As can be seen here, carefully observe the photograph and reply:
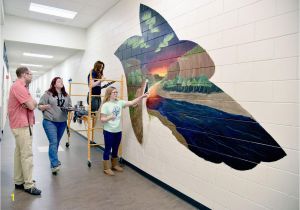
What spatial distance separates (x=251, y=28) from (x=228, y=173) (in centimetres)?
135

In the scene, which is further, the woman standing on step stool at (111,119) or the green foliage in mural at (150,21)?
the woman standing on step stool at (111,119)

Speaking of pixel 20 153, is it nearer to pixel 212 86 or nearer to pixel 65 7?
pixel 212 86

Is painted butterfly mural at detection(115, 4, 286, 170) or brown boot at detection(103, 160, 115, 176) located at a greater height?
painted butterfly mural at detection(115, 4, 286, 170)

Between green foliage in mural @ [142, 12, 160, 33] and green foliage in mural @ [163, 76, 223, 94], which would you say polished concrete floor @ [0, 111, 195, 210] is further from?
green foliage in mural @ [142, 12, 160, 33]

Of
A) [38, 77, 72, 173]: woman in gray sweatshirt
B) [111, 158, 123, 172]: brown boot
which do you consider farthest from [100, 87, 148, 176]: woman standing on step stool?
[38, 77, 72, 173]: woman in gray sweatshirt

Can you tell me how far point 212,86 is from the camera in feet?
7.77

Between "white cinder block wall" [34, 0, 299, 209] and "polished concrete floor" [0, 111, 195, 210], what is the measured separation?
317mm

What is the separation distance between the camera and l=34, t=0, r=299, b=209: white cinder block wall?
5.69 feet

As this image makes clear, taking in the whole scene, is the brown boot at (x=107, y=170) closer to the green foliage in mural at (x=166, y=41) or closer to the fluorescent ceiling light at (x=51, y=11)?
the green foliage in mural at (x=166, y=41)

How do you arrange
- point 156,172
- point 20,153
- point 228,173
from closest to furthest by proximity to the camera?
1. point 228,173
2. point 20,153
3. point 156,172

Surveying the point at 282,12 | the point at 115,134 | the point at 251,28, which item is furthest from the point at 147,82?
the point at 282,12

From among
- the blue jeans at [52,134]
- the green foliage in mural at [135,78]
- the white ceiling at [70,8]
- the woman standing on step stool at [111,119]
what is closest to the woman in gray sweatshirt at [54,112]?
the blue jeans at [52,134]

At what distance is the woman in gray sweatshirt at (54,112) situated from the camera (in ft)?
11.4

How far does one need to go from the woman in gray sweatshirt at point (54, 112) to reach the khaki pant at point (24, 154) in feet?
2.08
